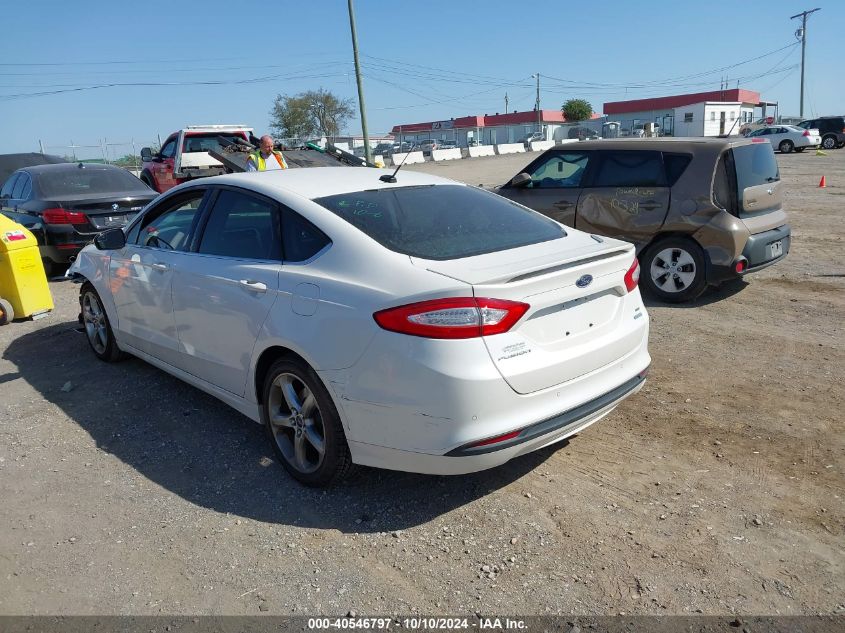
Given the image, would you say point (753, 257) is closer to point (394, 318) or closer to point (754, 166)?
point (754, 166)

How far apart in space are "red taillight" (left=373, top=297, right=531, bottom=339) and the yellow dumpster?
19.6 ft

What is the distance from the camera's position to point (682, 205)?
6785mm

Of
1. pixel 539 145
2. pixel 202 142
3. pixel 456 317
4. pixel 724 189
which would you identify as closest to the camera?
pixel 456 317

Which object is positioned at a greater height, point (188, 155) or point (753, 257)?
point (188, 155)

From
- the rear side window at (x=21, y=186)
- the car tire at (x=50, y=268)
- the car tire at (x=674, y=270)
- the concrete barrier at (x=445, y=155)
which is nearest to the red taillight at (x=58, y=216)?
the car tire at (x=50, y=268)

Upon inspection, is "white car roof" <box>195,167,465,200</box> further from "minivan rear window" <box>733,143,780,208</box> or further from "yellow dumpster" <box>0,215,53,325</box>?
"yellow dumpster" <box>0,215,53,325</box>

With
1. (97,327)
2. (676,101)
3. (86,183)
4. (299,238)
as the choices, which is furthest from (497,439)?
(676,101)

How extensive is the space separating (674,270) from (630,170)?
1189mm

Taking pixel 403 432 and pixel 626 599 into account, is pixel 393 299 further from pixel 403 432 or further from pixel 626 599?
pixel 626 599

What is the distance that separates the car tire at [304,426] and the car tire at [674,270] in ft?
15.4

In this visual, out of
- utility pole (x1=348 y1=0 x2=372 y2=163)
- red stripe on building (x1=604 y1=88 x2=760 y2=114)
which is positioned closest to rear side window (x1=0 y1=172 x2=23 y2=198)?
utility pole (x1=348 y1=0 x2=372 y2=163)

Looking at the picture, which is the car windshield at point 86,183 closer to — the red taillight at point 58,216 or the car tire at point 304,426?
the red taillight at point 58,216

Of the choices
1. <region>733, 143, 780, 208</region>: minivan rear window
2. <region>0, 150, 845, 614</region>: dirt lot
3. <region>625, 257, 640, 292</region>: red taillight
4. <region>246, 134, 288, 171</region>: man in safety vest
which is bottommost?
<region>0, 150, 845, 614</region>: dirt lot

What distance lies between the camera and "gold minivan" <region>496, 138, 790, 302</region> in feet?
21.9
